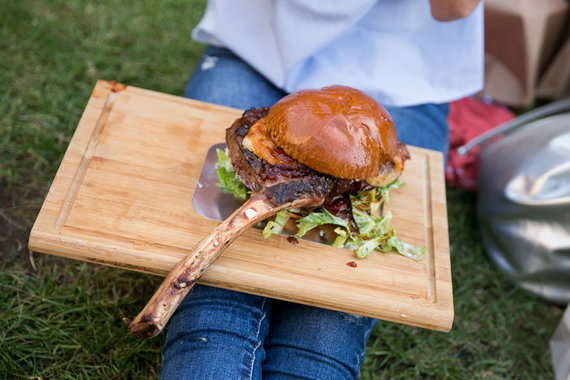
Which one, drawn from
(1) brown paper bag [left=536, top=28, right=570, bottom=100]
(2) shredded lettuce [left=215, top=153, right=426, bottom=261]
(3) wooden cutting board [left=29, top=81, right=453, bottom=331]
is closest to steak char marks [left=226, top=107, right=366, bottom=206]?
(2) shredded lettuce [left=215, top=153, right=426, bottom=261]

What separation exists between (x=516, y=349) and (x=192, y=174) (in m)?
2.10

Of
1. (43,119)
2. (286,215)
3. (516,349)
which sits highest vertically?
(286,215)

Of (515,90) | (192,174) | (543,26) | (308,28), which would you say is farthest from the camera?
(515,90)

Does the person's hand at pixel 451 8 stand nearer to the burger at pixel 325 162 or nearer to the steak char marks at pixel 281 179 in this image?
the burger at pixel 325 162

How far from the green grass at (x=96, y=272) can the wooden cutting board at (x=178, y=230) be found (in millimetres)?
746

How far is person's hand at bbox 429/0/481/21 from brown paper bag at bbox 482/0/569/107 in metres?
1.42

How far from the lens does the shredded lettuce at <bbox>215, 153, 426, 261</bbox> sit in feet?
6.30

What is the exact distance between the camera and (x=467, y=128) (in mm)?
3740

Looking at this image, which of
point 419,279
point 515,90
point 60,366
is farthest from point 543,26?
point 60,366

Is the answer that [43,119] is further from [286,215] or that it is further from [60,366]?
[286,215]

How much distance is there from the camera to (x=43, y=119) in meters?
3.20

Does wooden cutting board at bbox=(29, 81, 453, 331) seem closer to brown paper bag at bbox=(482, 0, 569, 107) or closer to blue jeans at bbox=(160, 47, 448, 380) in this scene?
blue jeans at bbox=(160, 47, 448, 380)

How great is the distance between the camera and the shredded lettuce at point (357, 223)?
6.30ft

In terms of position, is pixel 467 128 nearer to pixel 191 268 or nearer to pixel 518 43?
pixel 518 43
